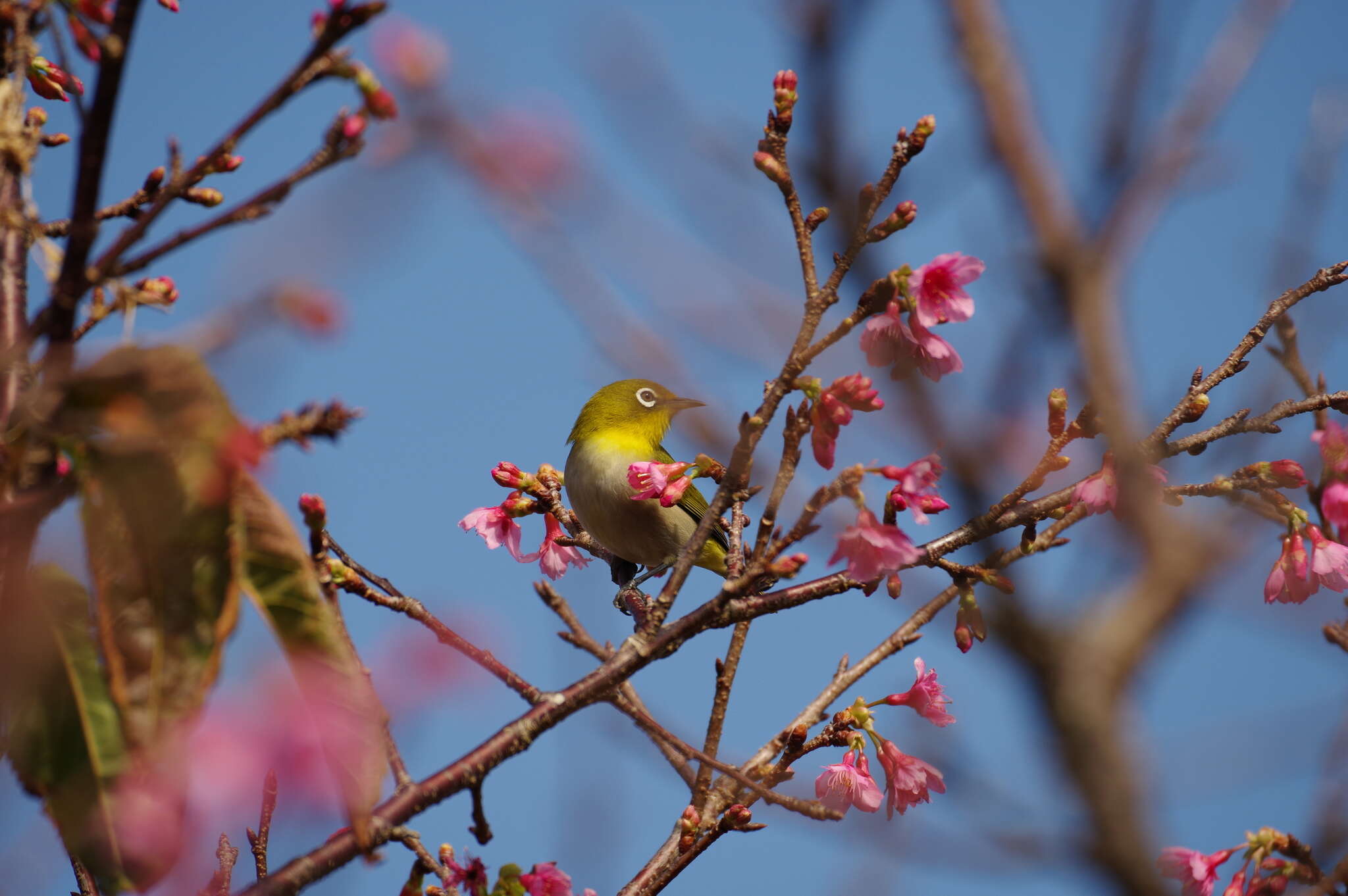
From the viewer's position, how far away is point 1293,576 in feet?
9.66

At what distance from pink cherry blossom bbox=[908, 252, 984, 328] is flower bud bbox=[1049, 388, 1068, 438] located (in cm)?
33

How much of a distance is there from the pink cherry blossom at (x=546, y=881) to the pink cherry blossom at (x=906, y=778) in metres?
1.00

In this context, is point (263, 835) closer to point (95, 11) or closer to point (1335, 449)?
point (95, 11)

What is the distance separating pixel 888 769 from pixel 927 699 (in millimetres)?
249

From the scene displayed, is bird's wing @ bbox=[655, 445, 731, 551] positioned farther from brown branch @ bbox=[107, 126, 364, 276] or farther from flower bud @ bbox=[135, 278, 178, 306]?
brown branch @ bbox=[107, 126, 364, 276]

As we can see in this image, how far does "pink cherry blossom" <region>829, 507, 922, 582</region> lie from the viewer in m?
2.37

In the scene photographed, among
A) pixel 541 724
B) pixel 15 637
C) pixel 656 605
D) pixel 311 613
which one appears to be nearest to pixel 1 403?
pixel 15 637

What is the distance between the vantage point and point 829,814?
1928mm

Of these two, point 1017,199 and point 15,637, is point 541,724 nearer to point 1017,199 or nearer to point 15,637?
point 15,637

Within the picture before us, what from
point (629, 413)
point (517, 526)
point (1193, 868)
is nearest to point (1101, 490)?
point (1193, 868)

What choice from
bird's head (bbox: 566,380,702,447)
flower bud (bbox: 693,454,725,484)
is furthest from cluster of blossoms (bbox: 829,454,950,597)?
bird's head (bbox: 566,380,702,447)

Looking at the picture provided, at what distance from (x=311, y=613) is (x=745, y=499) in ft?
3.58

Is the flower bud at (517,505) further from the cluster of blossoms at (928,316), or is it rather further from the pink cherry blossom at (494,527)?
the cluster of blossoms at (928,316)

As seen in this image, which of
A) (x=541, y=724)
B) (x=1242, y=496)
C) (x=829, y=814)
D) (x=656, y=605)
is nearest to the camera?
(x=829, y=814)
